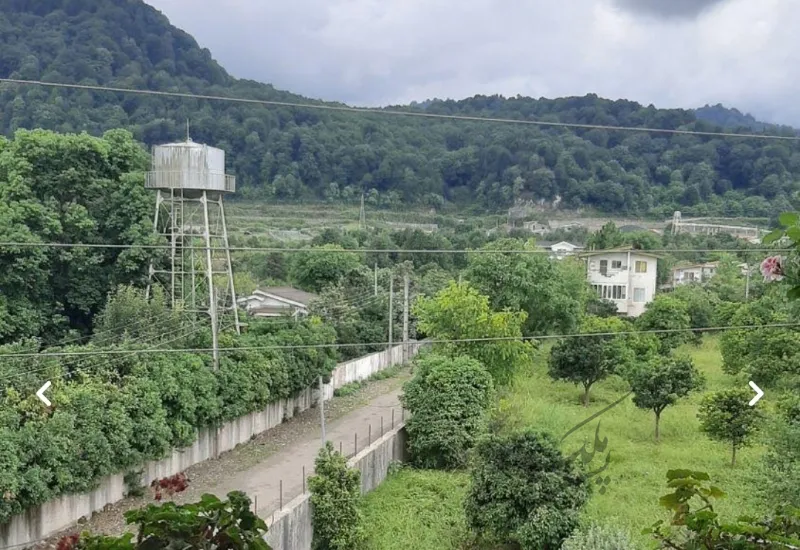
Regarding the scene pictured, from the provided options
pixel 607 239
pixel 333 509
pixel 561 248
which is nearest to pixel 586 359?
pixel 333 509

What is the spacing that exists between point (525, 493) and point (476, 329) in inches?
342

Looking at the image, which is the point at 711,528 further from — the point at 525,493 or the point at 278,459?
the point at 278,459

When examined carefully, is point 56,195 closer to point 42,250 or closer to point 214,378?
point 42,250

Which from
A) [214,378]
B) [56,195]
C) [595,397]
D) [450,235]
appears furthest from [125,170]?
[450,235]

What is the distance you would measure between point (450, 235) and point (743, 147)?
77.7 ft

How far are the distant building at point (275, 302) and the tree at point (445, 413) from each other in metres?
14.8

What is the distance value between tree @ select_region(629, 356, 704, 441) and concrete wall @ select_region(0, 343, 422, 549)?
26.1 feet

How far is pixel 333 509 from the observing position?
10.3m

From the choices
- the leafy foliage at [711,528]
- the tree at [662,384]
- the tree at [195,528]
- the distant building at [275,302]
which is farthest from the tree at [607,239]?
the tree at [195,528]

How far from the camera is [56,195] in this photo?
21422mm

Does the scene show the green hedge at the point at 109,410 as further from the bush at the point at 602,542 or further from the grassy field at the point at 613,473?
the bush at the point at 602,542

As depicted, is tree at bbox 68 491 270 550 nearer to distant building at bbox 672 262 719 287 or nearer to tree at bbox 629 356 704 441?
tree at bbox 629 356 704 441

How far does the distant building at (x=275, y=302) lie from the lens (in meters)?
30.2

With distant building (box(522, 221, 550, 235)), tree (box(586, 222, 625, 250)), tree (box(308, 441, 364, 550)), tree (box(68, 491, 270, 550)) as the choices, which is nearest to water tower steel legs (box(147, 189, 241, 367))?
tree (box(308, 441, 364, 550))
